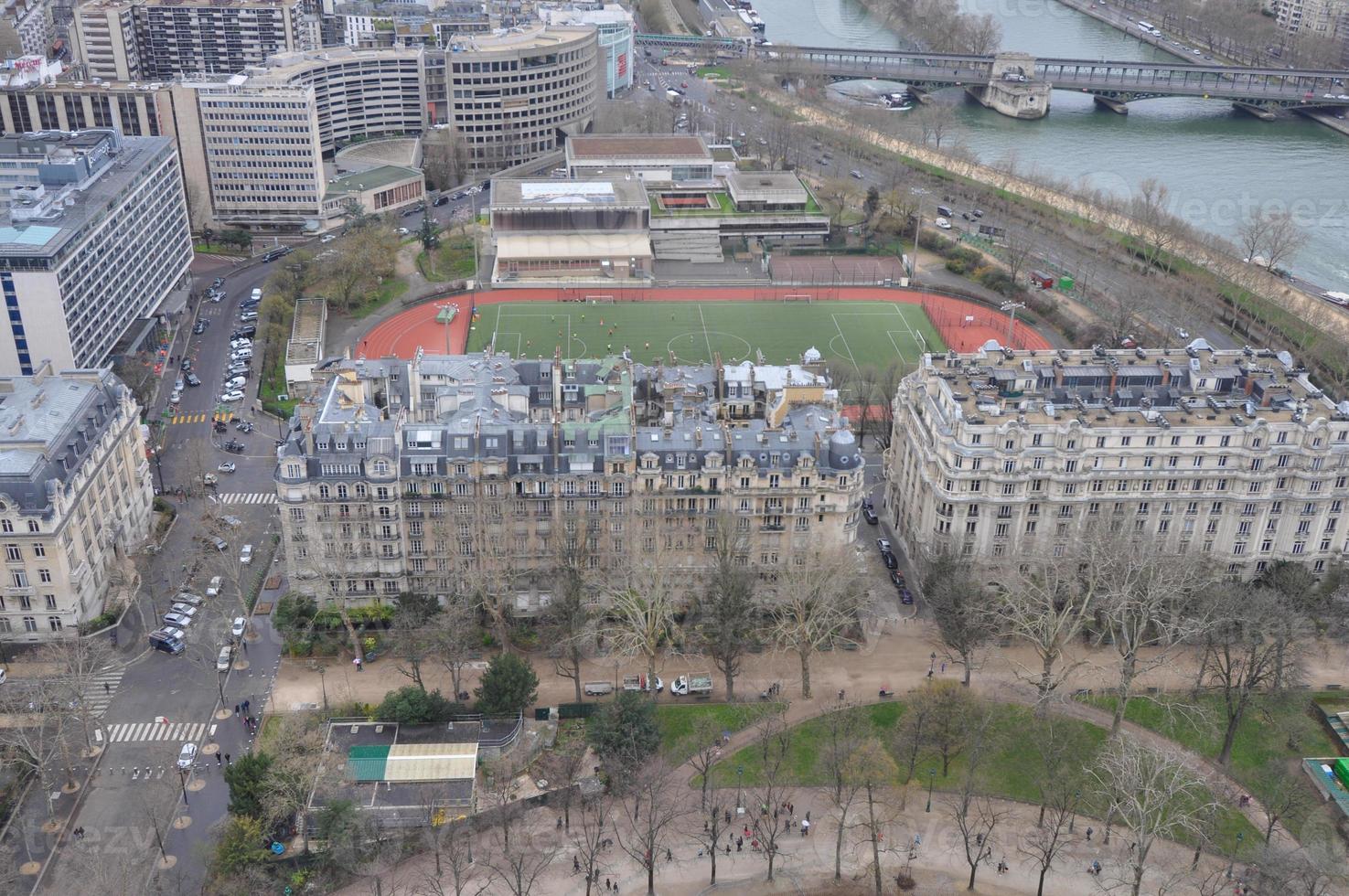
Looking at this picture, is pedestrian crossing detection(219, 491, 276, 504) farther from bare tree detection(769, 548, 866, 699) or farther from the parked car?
bare tree detection(769, 548, 866, 699)

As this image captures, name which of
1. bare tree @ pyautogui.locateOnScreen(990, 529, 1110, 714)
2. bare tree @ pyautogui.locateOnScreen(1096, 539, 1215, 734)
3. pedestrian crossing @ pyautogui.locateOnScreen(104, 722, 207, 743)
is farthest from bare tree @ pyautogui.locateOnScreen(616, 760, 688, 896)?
bare tree @ pyautogui.locateOnScreen(1096, 539, 1215, 734)

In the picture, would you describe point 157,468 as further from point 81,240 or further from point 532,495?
point 532,495

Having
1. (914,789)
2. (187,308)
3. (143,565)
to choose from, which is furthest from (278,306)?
(914,789)

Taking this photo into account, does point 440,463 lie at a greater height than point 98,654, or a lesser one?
greater

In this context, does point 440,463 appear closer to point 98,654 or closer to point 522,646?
point 522,646

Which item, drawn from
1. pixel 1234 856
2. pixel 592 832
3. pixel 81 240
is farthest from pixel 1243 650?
pixel 81 240

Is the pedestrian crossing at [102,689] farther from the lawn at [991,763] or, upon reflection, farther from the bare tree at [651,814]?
the lawn at [991,763]
